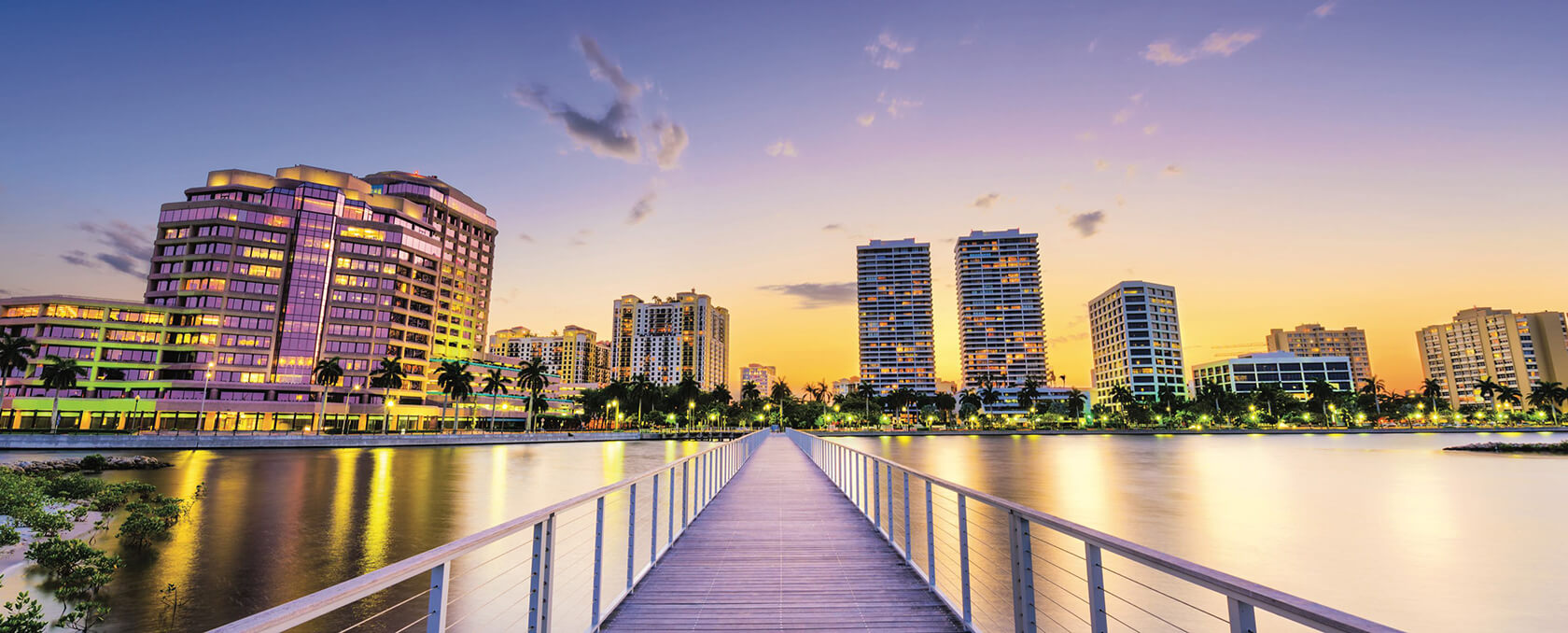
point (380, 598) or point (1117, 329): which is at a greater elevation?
point (1117, 329)

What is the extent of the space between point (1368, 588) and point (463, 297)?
377ft

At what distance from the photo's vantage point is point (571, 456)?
5200 cm

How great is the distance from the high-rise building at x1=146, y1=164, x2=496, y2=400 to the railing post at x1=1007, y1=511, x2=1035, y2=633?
9667 cm

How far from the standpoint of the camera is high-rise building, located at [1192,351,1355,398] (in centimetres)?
13362

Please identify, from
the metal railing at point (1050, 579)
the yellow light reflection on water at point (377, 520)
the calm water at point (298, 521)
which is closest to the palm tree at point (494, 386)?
the calm water at point (298, 521)

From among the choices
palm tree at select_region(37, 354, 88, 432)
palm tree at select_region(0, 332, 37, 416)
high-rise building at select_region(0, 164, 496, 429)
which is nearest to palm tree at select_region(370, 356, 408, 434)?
high-rise building at select_region(0, 164, 496, 429)

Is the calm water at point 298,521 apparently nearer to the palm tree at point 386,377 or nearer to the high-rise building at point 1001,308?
the palm tree at point 386,377

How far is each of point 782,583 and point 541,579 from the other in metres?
3.42

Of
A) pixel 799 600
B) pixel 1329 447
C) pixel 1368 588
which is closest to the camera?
pixel 799 600

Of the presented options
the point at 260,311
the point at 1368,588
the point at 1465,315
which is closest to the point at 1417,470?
the point at 1368,588

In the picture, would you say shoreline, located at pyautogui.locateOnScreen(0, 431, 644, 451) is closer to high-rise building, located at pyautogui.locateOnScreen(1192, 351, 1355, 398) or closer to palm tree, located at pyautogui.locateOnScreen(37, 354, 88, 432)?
palm tree, located at pyautogui.locateOnScreen(37, 354, 88, 432)

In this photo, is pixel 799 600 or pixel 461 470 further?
pixel 461 470

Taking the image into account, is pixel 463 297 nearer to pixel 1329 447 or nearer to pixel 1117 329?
pixel 1329 447

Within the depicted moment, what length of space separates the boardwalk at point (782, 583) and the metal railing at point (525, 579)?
0.38 m
